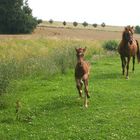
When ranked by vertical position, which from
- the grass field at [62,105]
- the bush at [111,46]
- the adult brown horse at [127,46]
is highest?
the adult brown horse at [127,46]

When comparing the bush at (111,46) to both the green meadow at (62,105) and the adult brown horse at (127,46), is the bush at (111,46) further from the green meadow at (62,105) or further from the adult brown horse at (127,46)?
the adult brown horse at (127,46)

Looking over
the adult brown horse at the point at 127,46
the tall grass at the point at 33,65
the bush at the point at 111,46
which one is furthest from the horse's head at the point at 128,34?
the bush at the point at 111,46

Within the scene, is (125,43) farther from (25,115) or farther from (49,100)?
(25,115)

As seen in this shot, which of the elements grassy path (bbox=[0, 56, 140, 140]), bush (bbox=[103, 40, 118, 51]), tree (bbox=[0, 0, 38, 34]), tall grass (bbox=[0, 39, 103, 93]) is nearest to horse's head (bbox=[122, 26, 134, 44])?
grassy path (bbox=[0, 56, 140, 140])

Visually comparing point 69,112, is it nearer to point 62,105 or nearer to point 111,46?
point 62,105

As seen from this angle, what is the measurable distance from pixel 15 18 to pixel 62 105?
161 feet

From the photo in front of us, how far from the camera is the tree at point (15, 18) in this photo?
62.9 meters

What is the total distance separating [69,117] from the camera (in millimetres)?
13719

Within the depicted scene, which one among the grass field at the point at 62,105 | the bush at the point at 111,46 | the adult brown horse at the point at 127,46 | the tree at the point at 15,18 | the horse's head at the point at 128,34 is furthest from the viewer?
the tree at the point at 15,18

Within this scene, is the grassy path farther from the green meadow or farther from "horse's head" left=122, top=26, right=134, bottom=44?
"horse's head" left=122, top=26, right=134, bottom=44

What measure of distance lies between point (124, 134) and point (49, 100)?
16.1 feet

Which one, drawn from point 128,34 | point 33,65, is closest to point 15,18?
point 33,65

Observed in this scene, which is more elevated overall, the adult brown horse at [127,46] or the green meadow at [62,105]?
the adult brown horse at [127,46]

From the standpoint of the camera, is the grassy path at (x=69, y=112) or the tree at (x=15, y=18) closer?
the grassy path at (x=69, y=112)
